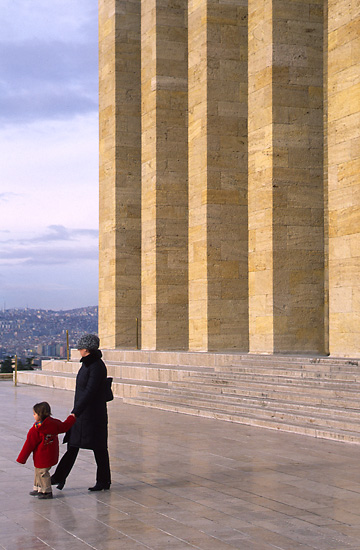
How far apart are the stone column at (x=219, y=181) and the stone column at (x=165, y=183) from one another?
2952mm

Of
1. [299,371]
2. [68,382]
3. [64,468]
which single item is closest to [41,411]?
[64,468]

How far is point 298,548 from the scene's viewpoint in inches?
300

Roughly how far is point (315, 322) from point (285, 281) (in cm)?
152

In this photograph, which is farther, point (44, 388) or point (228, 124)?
point (44, 388)

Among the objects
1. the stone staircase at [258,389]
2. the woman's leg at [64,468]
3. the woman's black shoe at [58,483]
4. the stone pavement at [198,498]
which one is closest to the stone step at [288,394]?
the stone staircase at [258,389]

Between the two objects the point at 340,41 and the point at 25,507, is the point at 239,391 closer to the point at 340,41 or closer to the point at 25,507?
the point at 340,41

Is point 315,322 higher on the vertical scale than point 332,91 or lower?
lower

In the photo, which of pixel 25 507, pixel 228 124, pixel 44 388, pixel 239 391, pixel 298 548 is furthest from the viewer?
pixel 44 388

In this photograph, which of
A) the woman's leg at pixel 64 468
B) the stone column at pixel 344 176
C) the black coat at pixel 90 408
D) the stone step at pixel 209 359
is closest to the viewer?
the black coat at pixel 90 408

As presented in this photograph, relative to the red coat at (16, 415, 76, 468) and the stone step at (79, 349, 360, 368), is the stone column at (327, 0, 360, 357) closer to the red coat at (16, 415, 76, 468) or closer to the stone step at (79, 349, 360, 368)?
the stone step at (79, 349, 360, 368)

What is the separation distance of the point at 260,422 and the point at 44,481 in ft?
24.8

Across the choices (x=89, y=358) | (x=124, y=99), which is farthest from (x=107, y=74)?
(x=89, y=358)

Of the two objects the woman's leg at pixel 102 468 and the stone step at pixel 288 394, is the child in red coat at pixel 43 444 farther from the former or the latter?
the stone step at pixel 288 394

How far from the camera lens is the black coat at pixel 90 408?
1050 centimetres
